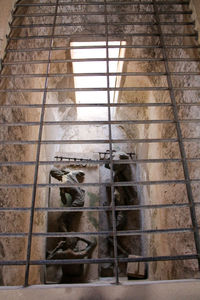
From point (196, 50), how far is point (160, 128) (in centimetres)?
177

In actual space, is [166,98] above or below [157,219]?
above

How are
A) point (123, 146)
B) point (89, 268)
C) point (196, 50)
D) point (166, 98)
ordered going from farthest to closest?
point (123, 146) → point (89, 268) → point (166, 98) → point (196, 50)

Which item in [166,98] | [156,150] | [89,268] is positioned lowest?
[89,268]

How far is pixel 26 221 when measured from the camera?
10.9ft

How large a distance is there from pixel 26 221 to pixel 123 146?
3760 mm

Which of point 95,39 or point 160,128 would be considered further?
point 95,39

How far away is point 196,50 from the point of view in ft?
8.08

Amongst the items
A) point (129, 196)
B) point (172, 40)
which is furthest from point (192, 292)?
point (129, 196)

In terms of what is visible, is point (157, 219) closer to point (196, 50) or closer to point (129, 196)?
point (129, 196)

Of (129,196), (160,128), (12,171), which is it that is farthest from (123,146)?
(12,171)

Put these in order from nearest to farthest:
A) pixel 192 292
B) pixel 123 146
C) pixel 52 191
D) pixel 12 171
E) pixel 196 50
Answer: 1. pixel 192 292
2. pixel 196 50
3. pixel 12 171
4. pixel 52 191
5. pixel 123 146

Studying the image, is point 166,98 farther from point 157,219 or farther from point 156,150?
point 157,219

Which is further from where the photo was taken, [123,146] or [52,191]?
[123,146]

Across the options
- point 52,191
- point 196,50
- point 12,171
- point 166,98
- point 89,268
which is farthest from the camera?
point 52,191
